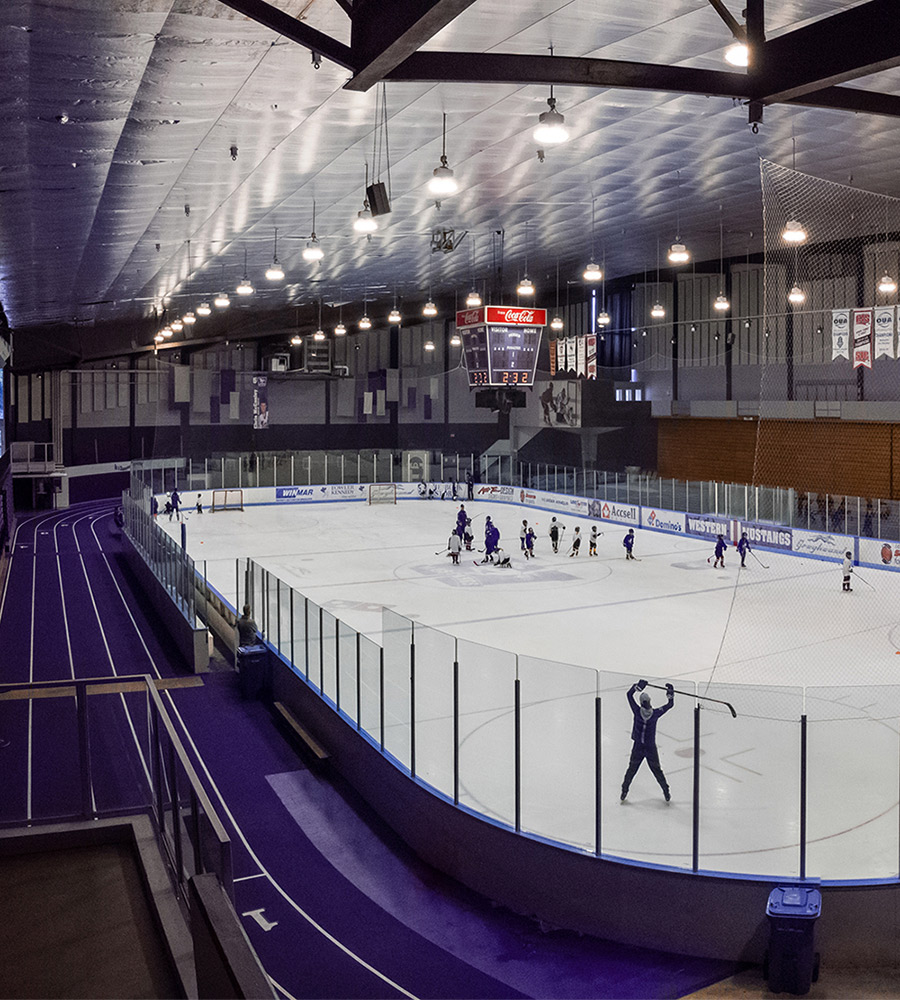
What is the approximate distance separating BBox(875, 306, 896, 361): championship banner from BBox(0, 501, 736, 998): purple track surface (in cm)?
1578

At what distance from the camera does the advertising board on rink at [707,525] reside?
2908 centimetres

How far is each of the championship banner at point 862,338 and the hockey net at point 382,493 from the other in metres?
24.5

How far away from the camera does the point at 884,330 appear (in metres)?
20.9

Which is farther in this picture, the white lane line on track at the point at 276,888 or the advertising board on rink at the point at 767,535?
the advertising board on rink at the point at 767,535

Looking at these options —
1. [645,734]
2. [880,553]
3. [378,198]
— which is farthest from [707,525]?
[645,734]

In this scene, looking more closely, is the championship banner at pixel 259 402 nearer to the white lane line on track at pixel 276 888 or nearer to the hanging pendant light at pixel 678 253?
the hanging pendant light at pixel 678 253

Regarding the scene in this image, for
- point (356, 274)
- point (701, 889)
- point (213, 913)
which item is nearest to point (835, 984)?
point (701, 889)

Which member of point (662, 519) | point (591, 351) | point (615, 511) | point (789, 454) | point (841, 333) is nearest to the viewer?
point (841, 333)

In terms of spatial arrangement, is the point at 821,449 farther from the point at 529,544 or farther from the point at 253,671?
the point at 253,671

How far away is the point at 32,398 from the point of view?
143ft

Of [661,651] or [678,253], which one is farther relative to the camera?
[678,253]

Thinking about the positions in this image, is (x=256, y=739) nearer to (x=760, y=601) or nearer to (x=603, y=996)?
(x=603, y=996)

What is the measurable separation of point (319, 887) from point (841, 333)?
62.5 feet

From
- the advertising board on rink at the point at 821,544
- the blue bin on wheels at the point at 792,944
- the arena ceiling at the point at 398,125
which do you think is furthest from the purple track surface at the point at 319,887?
the advertising board on rink at the point at 821,544
